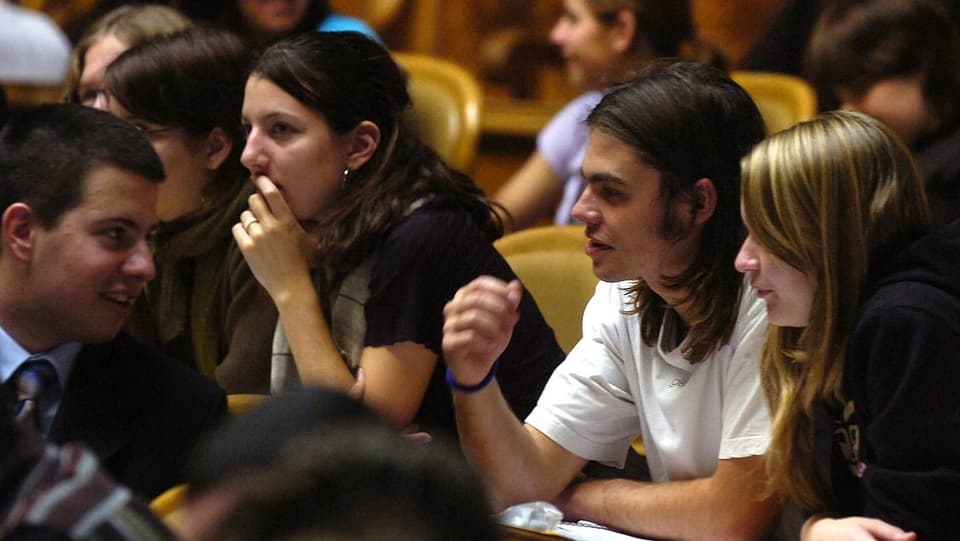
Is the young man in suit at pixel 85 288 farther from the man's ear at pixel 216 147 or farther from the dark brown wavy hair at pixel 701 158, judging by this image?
the dark brown wavy hair at pixel 701 158

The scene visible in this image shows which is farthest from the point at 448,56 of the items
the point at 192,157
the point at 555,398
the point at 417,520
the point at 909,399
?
the point at 417,520

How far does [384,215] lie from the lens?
232 cm

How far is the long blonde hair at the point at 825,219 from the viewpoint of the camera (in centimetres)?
180

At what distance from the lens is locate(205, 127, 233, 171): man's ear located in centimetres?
260

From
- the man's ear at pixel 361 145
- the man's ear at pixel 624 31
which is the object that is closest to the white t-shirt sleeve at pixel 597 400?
the man's ear at pixel 361 145

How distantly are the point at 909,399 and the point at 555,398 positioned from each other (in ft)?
1.93

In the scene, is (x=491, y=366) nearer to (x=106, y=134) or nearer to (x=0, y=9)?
(x=106, y=134)

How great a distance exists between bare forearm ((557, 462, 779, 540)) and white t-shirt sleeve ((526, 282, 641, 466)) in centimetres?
9

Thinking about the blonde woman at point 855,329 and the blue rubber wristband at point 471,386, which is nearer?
the blonde woman at point 855,329

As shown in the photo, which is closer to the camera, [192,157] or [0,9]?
[192,157]

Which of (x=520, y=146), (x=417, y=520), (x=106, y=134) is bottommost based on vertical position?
(x=520, y=146)

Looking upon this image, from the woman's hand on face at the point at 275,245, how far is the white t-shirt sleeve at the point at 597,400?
1.52 feet

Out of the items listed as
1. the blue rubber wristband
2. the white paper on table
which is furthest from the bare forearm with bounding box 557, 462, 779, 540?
the blue rubber wristband

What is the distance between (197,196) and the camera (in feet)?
8.61
